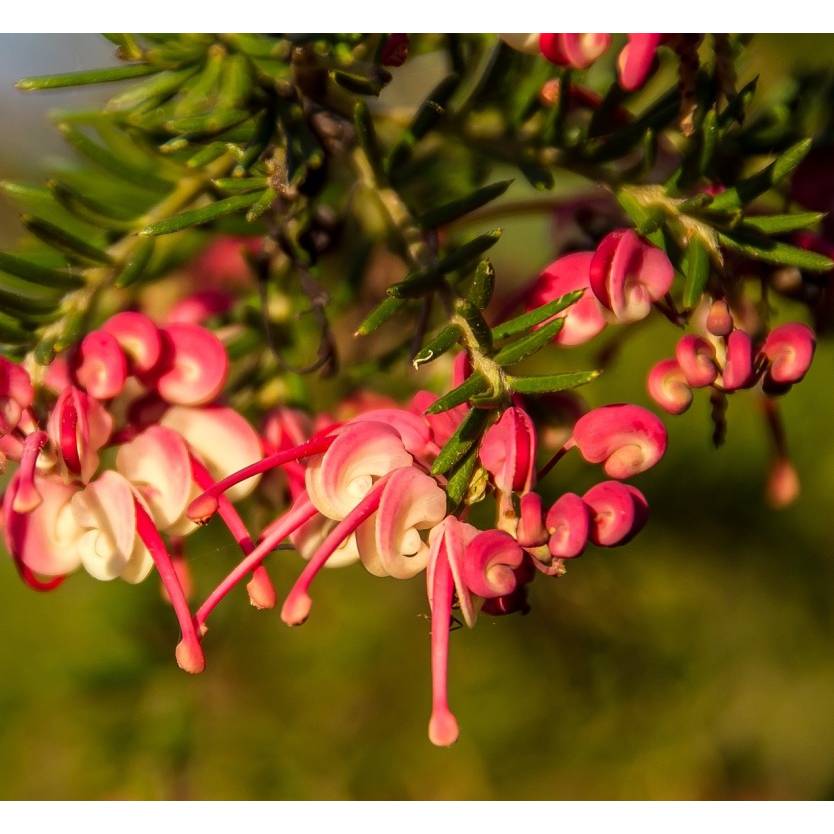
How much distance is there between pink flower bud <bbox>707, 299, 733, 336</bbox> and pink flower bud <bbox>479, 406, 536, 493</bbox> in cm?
10

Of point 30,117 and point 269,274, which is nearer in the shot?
point 269,274

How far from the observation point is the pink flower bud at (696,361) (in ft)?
1.50

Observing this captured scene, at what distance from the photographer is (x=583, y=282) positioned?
0.48 m

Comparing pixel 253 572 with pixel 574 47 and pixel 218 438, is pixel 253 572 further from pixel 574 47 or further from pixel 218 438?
pixel 574 47

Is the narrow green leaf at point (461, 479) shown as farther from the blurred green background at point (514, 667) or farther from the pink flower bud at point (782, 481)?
the blurred green background at point (514, 667)

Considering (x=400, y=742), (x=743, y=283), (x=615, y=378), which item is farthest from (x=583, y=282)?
(x=400, y=742)

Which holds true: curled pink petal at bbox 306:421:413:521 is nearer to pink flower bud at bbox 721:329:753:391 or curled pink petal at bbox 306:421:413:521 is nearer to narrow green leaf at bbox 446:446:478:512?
narrow green leaf at bbox 446:446:478:512

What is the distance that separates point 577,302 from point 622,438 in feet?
0.22

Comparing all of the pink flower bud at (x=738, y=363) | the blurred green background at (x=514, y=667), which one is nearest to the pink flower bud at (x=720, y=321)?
the pink flower bud at (x=738, y=363)

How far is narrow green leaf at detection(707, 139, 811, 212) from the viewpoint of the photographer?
0.48 meters

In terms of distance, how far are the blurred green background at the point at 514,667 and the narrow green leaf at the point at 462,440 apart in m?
0.47

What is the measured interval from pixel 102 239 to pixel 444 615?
10.5 inches
